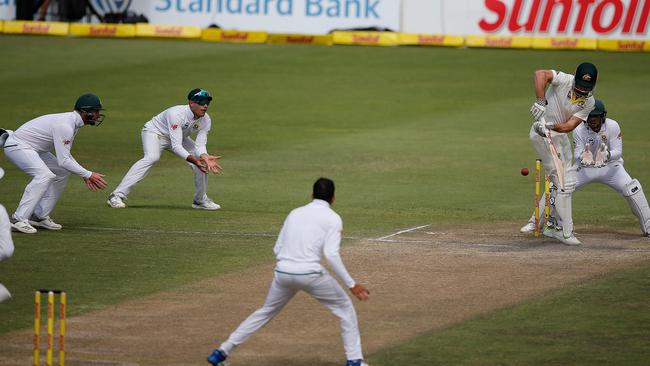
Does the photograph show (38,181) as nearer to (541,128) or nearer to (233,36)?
(541,128)

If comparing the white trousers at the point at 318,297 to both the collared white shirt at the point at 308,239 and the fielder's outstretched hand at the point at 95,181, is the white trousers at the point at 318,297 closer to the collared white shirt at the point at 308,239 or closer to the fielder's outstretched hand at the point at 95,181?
the collared white shirt at the point at 308,239

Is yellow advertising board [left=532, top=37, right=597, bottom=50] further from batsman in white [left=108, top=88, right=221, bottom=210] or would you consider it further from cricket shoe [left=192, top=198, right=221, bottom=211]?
cricket shoe [left=192, top=198, right=221, bottom=211]

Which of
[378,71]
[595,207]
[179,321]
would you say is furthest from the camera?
[378,71]

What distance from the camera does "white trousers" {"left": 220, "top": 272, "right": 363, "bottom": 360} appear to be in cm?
1051

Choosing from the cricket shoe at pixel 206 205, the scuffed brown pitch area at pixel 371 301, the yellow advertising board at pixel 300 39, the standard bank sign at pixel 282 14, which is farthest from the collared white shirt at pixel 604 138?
the yellow advertising board at pixel 300 39

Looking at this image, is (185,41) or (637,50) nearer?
(637,50)

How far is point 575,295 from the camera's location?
537 inches

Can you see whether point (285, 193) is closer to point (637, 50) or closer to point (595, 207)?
point (595, 207)

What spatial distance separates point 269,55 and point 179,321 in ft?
85.8

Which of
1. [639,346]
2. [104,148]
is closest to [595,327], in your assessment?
[639,346]

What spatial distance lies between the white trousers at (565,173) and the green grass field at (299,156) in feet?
5.90

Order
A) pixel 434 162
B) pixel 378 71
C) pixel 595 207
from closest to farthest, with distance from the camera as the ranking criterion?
pixel 595 207
pixel 434 162
pixel 378 71

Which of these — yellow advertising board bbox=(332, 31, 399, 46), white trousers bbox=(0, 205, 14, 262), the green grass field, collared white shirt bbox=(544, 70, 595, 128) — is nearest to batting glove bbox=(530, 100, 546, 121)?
collared white shirt bbox=(544, 70, 595, 128)

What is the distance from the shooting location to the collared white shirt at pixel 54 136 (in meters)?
16.8
